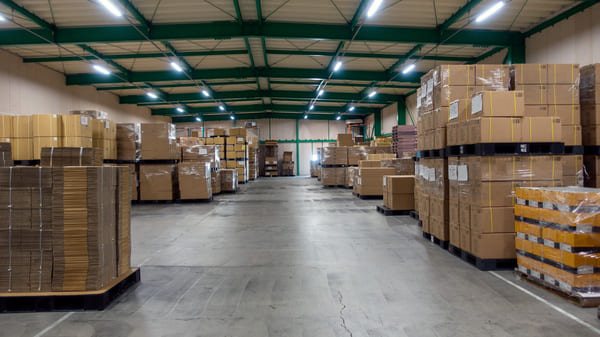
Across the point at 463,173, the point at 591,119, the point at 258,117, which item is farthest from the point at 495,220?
the point at 258,117

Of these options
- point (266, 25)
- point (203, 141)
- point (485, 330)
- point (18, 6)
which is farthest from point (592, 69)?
point (203, 141)

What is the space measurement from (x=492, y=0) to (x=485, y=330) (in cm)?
924

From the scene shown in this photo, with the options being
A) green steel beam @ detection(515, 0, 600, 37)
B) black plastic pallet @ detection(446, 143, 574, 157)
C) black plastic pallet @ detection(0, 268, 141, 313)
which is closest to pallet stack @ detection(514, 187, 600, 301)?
black plastic pallet @ detection(446, 143, 574, 157)

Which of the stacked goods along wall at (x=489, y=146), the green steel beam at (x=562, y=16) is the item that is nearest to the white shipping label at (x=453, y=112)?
the stacked goods along wall at (x=489, y=146)

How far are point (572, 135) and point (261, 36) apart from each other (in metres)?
7.97

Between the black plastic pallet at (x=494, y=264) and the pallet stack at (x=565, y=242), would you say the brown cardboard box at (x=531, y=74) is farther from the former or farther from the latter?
the black plastic pallet at (x=494, y=264)

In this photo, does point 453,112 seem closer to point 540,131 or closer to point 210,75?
point 540,131

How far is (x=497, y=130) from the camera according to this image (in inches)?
141

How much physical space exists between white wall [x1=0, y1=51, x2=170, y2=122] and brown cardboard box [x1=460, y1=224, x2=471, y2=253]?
1357 centimetres

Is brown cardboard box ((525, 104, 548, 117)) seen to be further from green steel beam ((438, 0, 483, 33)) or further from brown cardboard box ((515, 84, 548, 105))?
green steel beam ((438, 0, 483, 33))

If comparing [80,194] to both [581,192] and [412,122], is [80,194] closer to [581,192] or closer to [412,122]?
[581,192]

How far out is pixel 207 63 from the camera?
1348 cm

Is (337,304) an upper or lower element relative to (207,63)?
lower

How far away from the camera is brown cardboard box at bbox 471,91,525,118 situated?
3.63m
